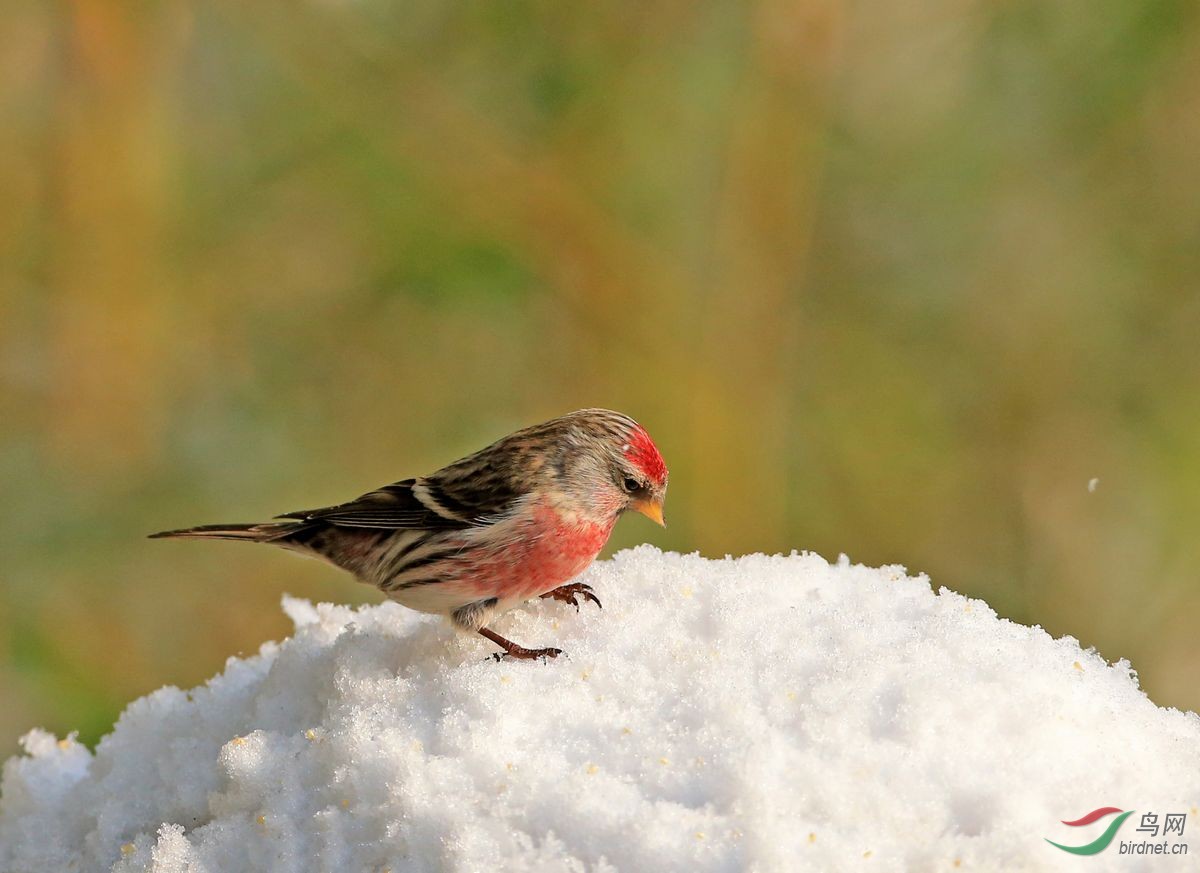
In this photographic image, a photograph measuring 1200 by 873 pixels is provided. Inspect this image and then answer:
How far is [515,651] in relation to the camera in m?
1.44

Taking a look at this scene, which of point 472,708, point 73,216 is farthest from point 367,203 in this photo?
point 472,708

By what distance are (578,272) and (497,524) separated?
1624 mm

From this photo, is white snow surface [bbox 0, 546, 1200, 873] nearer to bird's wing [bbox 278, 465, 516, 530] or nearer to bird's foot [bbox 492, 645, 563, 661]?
bird's foot [bbox 492, 645, 563, 661]

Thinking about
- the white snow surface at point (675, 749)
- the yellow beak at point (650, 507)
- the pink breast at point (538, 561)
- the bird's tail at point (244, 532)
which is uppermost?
the yellow beak at point (650, 507)

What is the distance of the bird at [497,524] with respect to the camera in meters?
1.51

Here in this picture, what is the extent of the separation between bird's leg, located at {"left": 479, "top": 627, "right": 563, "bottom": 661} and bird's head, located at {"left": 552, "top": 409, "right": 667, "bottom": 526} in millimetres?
213

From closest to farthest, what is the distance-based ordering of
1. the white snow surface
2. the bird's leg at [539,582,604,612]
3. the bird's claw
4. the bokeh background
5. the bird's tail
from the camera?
the white snow surface, the bird's claw, the bird's leg at [539,582,604,612], the bird's tail, the bokeh background

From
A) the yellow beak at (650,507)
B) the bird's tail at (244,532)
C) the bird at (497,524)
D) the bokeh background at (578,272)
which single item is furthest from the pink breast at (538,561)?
the bokeh background at (578,272)

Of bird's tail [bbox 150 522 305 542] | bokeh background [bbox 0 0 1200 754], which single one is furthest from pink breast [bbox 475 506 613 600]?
bokeh background [bbox 0 0 1200 754]

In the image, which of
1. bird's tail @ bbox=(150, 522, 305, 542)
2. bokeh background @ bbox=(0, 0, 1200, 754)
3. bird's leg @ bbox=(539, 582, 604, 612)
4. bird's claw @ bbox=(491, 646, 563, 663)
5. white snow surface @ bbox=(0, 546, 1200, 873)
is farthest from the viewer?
bokeh background @ bbox=(0, 0, 1200, 754)

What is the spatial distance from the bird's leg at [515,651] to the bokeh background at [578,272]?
4.97ft

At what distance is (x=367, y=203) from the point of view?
9.95 ft

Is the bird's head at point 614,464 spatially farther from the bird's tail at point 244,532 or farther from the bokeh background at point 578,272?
the bokeh background at point 578,272

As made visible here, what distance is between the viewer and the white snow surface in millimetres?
1118
